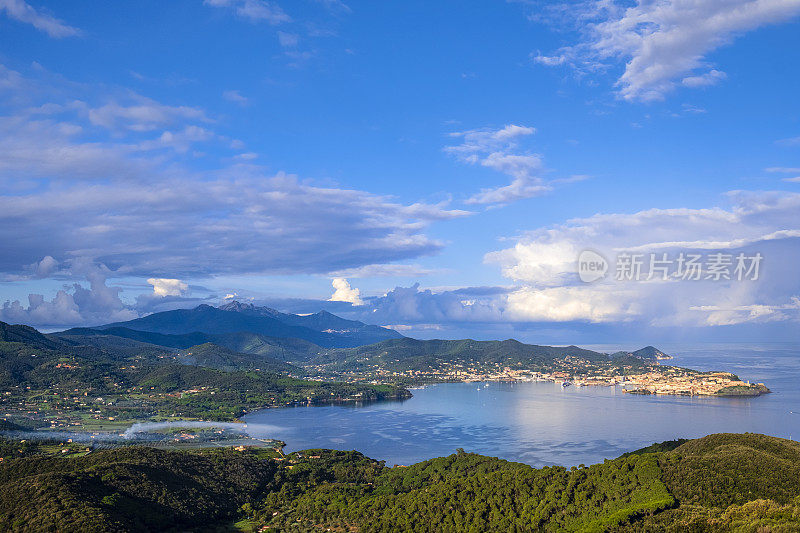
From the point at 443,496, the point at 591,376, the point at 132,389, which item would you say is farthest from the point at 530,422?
the point at 132,389

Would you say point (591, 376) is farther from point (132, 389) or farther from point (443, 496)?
point (443, 496)

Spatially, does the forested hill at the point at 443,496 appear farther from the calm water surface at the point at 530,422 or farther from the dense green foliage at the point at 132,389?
the dense green foliage at the point at 132,389

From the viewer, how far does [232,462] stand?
53.2 m

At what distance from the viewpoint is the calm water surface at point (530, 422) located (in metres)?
70.6

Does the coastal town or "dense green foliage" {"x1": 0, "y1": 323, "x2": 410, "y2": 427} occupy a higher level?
the coastal town

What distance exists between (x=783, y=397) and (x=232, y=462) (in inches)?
3865

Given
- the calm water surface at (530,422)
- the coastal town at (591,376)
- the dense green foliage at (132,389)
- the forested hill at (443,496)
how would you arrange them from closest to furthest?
1. the forested hill at (443,496)
2. the calm water surface at (530,422)
3. the dense green foliage at (132,389)
4. the coastal town at (591,376)

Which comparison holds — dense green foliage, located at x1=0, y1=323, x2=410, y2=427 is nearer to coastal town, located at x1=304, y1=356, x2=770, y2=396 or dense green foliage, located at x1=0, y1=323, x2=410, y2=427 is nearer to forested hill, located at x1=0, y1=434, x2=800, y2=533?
coastal town, located at x1=304, y1=356, x2=770, y2=396

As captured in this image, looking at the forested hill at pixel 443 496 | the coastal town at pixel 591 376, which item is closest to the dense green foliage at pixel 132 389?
the coastal town at pixel 591 376

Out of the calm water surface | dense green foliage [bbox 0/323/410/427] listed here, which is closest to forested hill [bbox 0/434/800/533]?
the calm water surface

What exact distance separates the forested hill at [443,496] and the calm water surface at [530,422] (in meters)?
20.3

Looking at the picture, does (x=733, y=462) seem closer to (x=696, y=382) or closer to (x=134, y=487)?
(x=134, y=487)

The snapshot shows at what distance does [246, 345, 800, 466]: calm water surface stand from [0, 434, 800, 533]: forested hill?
798 inches

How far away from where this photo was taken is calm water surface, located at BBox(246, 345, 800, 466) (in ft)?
232
